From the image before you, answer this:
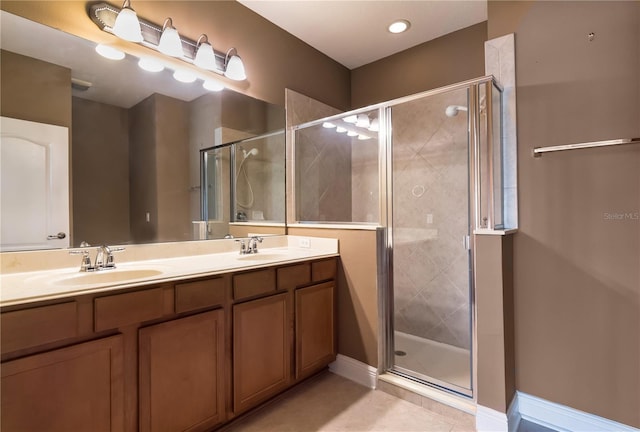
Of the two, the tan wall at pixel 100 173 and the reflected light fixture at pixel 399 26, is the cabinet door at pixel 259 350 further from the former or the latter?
the reflected light fixture at pixel 399 26

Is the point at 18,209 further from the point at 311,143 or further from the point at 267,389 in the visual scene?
the point at 311,143

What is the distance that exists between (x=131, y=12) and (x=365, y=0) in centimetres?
152

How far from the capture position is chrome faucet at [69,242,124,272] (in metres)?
1.48

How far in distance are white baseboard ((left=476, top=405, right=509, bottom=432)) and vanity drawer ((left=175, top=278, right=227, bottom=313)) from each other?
151 cm

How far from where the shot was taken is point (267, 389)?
176cm

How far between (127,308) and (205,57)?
5.20 ft

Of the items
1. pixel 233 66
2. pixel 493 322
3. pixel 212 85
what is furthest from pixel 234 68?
pixel 493 322

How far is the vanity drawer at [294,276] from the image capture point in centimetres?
185

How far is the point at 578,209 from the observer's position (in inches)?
65.9

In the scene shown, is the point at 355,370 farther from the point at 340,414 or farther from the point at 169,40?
the point at 169,40

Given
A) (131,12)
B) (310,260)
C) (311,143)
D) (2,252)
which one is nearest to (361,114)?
(311,143)

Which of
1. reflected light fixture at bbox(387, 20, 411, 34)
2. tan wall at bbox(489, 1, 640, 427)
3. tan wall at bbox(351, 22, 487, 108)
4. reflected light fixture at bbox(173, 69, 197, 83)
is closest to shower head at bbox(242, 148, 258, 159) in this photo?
reflected light fixture at bbox(173, 69, 197, 83)

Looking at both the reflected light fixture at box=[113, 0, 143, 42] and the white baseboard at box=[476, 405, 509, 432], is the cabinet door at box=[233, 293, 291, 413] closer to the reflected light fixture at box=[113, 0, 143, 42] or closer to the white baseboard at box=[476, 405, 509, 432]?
the white baseboard at box=[476, 405, 509, 432]

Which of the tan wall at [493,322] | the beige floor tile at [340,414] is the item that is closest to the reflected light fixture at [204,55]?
the tan wall at [493,322]
